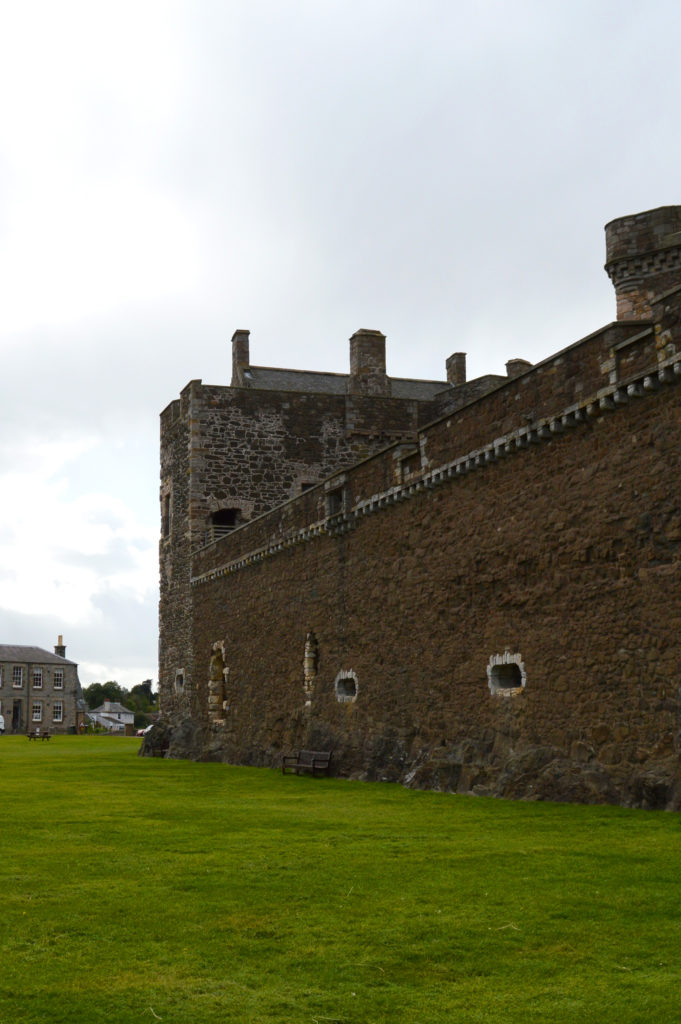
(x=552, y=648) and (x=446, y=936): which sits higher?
(x=552, y=648)

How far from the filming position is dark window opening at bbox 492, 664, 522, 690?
15234 millimetres

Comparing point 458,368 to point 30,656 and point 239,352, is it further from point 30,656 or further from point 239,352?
point 30,656

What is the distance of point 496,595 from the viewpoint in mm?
15531

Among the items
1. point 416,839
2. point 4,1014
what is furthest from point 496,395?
point 4,1014

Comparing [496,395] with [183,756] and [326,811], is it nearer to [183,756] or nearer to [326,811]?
[326,811]

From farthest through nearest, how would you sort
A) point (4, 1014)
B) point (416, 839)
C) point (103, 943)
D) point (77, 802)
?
point (77, 802), point (416, 839), point (103, 943), point (4, 1014)

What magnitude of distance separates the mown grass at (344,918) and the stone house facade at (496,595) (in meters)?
1.94

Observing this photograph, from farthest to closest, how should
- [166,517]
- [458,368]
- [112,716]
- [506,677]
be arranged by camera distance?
[112,716]
[458,368]
[166,517]
[506,677]

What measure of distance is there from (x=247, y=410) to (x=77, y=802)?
1790 centimetres

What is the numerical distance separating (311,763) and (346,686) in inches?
62.3

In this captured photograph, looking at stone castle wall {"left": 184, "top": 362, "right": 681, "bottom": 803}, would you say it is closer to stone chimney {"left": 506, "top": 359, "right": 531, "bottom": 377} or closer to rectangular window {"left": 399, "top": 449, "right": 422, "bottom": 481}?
rectangular window {"left": 399, "top": 449, "right": 422, "bottom": 481}

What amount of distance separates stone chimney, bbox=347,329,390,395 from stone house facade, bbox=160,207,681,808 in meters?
7.67

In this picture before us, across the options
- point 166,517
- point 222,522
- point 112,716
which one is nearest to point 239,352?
point 166,517

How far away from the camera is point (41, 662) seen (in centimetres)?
7769
